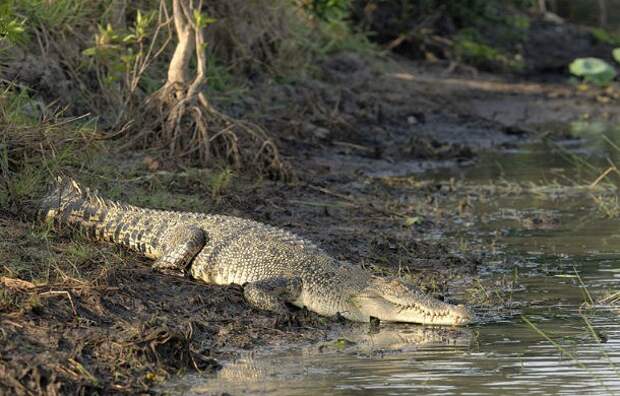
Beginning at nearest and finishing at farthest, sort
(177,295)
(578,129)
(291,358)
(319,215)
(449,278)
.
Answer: (291,358) < (177,295) < (449,278) < (319,215) < (578,129)

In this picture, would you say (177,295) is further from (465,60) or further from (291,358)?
(465,60)

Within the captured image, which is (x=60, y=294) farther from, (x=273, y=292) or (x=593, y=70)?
(x=593, y=70)

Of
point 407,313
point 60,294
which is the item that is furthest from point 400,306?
point 60,294

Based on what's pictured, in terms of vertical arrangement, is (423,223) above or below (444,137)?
above

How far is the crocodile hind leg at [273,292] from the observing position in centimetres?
720

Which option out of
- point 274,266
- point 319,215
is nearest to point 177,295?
point 274,266

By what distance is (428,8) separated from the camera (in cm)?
1872

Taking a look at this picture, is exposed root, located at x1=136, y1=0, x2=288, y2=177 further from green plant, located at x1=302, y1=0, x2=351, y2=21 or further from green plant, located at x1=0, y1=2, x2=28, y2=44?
green plant, located at x1=302, y1=0, x2=351, y2=21

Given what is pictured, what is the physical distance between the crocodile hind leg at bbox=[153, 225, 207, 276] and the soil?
146mm

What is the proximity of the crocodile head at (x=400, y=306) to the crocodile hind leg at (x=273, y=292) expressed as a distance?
0.36 meters

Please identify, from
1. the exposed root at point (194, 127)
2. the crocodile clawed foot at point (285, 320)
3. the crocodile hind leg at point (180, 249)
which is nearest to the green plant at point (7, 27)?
the crocodile hind leg at point (180, 249)

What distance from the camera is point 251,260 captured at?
25.2ft

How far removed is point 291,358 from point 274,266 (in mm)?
1282

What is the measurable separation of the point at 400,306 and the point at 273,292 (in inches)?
29.2
